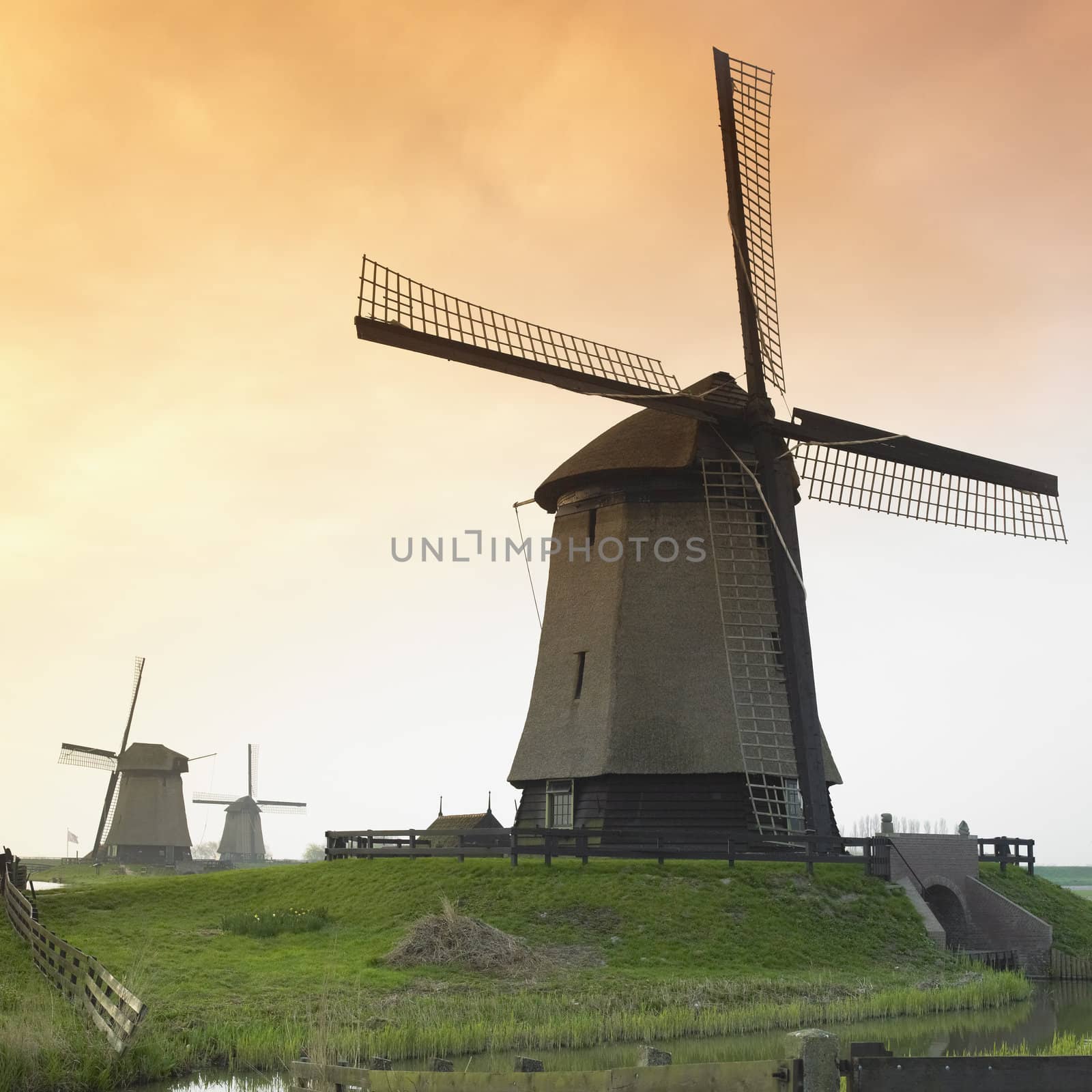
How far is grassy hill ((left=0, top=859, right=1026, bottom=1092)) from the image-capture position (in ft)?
43.5

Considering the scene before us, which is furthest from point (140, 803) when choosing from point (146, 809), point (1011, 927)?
point (1011, 927)

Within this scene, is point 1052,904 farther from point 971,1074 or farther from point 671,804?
point 971,1074

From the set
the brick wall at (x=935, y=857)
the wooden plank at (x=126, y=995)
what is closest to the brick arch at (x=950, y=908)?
the brick wall at (x=935, y=857)

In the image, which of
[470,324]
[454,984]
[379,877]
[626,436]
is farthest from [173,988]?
[626,436]

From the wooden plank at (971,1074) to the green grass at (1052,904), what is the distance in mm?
17493

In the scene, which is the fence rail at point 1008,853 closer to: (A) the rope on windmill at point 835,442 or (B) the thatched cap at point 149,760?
(A) the rope on windmill at point 835,442

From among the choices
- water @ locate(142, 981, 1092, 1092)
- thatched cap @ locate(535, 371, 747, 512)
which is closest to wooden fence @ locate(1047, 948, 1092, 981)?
water @ locate(142, 981, 1092, 1092)

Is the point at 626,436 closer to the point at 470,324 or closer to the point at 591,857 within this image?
the point at 470,324

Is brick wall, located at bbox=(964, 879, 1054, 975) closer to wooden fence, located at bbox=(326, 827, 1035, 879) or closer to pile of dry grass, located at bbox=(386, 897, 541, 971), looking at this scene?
wooden fence, located at bbox=(326, 827, 1035, 879)

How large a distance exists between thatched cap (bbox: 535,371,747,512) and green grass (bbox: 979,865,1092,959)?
10260 mm

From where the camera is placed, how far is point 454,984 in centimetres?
1639

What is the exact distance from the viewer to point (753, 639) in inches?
936

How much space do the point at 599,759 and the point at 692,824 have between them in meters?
2.12

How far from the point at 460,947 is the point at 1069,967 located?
1158cm
